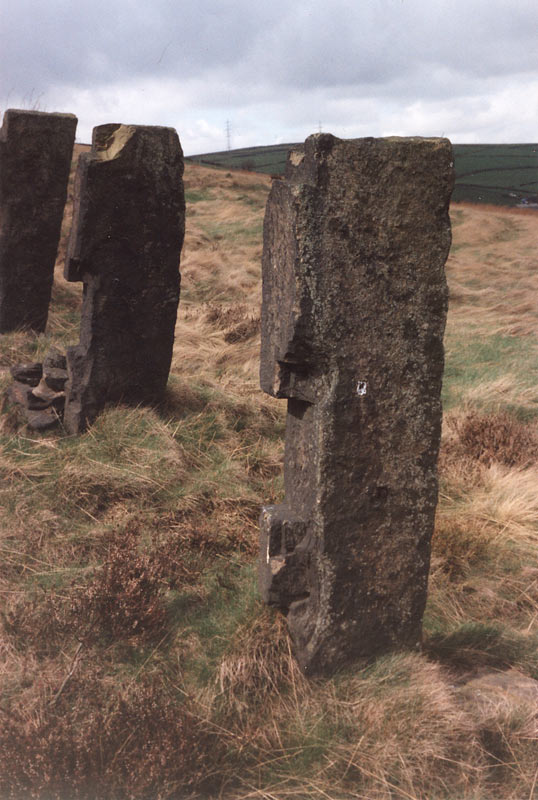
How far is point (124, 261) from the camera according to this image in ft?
16.3

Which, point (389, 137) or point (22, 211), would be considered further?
point (22, 211)

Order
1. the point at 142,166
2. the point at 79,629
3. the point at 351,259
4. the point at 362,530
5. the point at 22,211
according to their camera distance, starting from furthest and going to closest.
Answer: the point at 22,211
the point at 142,166
the point at 79,629
the point at 362,530
the point at 351,259

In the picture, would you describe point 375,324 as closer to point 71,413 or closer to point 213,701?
point 213,701

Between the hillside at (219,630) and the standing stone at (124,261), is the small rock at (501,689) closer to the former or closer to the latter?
the hillside at (219,630)

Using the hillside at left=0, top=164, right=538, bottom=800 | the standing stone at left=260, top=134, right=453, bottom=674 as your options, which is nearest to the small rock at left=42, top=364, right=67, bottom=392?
the hillside at left=0, top=164, right=538, bottom=800

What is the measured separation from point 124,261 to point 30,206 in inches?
125

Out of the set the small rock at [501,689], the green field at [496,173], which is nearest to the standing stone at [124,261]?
the small rock at [501,689]

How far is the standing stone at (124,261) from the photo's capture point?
4.81m

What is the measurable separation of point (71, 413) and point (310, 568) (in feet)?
9.70

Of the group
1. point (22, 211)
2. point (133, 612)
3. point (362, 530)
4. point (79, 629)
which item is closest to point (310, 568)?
point (362, 530)

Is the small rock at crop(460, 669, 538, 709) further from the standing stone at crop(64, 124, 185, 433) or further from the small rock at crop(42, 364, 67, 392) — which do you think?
the small rock at crop(42, 364, 67, 392)

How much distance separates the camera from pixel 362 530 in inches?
104

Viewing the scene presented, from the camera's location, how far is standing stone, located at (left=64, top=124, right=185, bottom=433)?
15.8 feet

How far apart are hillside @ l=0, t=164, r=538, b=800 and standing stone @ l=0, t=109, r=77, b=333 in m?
2.19
